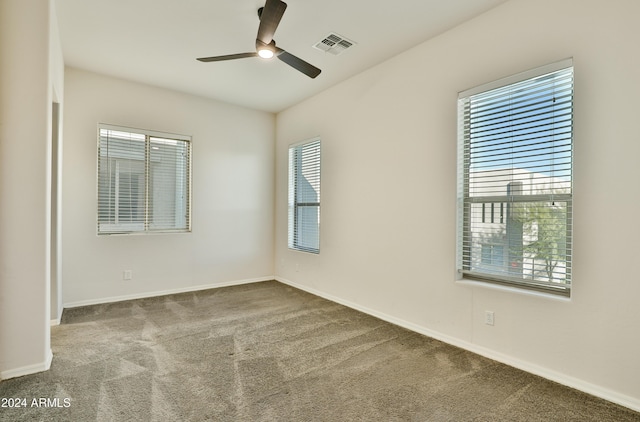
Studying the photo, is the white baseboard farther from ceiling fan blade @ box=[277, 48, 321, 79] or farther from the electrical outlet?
ceiling fan blade @ box=[277, 48, 321, 79]

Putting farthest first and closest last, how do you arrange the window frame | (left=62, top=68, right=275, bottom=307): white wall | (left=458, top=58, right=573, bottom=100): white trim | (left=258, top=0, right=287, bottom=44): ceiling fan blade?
the window frame < (left=62, top=68, right=275, bottom=307): white wall < (left=458, top=58, right=573, bottom=100): white trim < (left=258, top=0, right=287, bottom=44): ceiling fan blade

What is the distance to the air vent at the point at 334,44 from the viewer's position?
3113 mm

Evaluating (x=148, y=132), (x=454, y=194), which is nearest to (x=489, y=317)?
(x=454, y=194)

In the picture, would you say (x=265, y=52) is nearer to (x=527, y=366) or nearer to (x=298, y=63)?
(x=298, y=63)

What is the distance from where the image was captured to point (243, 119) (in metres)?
5.22

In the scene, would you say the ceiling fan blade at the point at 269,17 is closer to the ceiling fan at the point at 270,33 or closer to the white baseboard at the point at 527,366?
the ceiling fan at the point at 270,33

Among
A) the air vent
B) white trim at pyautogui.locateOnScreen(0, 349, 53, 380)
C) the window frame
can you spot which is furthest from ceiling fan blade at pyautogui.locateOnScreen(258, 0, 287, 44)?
white trim at pyautogui.locateOnScreen(0, 349, 53, 380)

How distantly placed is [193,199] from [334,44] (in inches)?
116

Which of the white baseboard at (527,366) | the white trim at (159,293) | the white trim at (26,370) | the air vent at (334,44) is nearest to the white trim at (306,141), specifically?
the air vent at (334,44)

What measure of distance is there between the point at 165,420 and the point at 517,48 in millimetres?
3526

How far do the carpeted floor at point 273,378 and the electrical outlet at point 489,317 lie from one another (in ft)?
1.00

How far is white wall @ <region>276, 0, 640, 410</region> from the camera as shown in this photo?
6.67ft

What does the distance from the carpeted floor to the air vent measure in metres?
2.88

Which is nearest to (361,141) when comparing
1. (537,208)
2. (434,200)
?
(434,200)
